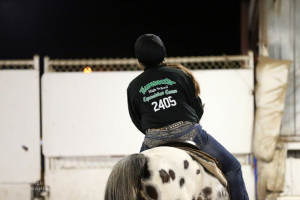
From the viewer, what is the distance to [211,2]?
621 inches

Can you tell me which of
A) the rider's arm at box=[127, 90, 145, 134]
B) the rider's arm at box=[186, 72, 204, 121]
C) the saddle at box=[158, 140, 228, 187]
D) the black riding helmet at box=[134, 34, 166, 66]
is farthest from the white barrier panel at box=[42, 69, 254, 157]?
the saddle at box=[158, 140, 228, 187]

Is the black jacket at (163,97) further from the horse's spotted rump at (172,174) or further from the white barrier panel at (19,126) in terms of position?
the white barrier panel at (19,126)

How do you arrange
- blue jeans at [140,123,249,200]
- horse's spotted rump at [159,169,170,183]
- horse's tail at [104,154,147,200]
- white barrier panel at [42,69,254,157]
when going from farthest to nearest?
1. white barrier panel at [42,69,254,157]
2. blue jeans at [140,123,249,200]
3. horse's spotted rump at [159,169,170,183]
4. horse's tail at [104,154,147,200]

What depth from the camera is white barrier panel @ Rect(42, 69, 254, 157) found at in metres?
6.18

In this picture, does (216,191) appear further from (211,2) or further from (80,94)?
(211,2)

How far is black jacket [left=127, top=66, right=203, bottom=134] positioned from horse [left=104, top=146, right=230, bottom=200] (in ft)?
1.13

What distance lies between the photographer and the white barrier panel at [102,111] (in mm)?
6180

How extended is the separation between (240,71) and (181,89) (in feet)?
11.7

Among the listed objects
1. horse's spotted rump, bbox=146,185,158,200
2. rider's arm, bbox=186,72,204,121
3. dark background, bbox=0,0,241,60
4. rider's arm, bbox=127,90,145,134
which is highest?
dark background, bbox=0,0,241,60

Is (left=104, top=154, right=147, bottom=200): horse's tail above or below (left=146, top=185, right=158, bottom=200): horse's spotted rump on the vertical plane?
above

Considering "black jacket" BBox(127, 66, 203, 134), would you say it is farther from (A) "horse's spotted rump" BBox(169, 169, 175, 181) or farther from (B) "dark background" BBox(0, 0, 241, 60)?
(B) "dark background" BBox(0, 0, 241, 60)

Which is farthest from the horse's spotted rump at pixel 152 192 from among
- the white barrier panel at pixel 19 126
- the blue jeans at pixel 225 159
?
the white barrier panel at pixel 19 126

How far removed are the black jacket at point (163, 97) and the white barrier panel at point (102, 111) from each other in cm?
327

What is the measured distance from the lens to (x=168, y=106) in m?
2.78
